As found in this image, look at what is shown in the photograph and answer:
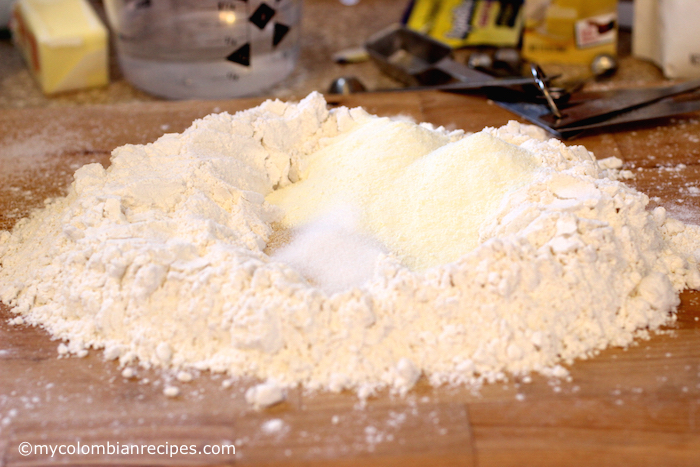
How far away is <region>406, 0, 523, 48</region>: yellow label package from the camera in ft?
5.05

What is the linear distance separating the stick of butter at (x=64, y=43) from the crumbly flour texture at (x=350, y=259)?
23.4 inches


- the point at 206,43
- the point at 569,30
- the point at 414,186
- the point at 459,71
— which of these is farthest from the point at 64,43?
the point at 569,30

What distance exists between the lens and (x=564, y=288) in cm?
64

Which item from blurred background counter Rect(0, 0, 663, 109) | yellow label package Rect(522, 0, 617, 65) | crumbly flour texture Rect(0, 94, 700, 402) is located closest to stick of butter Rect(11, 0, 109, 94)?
blurred background counter Rect(0, 0, 663, 109)

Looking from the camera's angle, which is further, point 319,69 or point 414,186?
point 319,69

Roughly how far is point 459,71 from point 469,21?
Answer: 458 millimetres

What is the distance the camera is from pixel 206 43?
122cm

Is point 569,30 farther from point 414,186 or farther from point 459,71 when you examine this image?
point 414,186

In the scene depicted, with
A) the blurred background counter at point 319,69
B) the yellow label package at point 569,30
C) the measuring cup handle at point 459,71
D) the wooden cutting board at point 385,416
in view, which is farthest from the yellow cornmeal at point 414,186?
the yellow label package at point 569,30

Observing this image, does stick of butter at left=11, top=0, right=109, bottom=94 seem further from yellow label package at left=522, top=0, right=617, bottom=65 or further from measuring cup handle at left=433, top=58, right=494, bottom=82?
yellow label package at left=522, top=0, right=617, bottom=65

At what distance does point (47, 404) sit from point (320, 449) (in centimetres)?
27

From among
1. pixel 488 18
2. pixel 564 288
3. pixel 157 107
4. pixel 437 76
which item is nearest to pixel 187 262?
pixel 564 288

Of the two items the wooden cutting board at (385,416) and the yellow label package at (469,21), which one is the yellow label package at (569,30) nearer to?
the yellow label package at (469,21)

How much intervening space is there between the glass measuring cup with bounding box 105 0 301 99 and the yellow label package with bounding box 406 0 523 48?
0.40 metres
